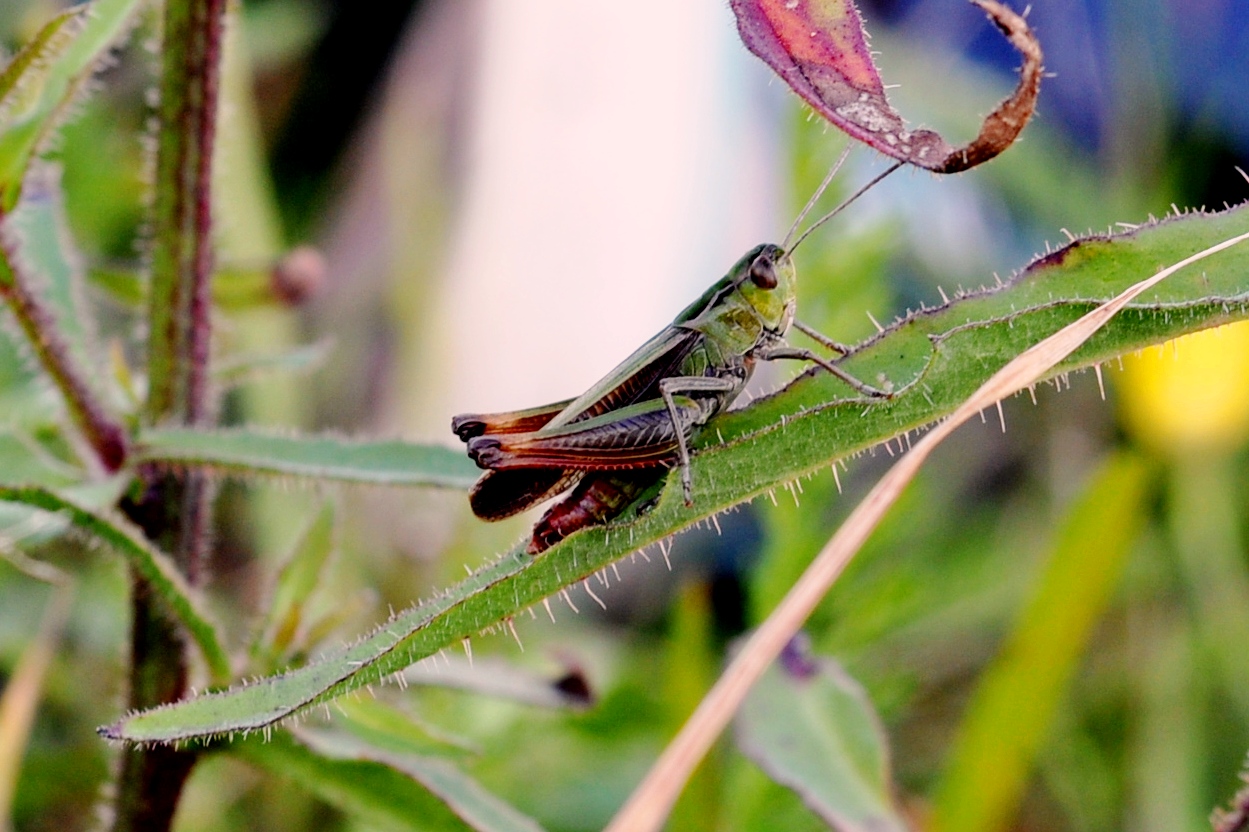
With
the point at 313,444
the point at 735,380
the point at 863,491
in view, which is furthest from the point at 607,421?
the point at 863,491

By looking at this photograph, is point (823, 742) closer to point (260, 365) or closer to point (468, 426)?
point (468, 426)

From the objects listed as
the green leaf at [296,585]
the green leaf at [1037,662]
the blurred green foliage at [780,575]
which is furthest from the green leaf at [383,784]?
the green leaf at [1037,662]

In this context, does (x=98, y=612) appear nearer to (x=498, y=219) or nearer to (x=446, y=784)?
(x=446, y=784)

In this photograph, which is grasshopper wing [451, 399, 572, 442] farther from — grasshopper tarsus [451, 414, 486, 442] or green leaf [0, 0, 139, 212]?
green leaf [0, 0, 139, 212]

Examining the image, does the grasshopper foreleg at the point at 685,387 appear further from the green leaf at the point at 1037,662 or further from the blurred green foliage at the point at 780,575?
the green leaf at the point at 1037,662

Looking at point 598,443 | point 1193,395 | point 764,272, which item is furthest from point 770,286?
point 1193,395

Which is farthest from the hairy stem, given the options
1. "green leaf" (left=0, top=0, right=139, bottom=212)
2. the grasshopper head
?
the grasshopper head
